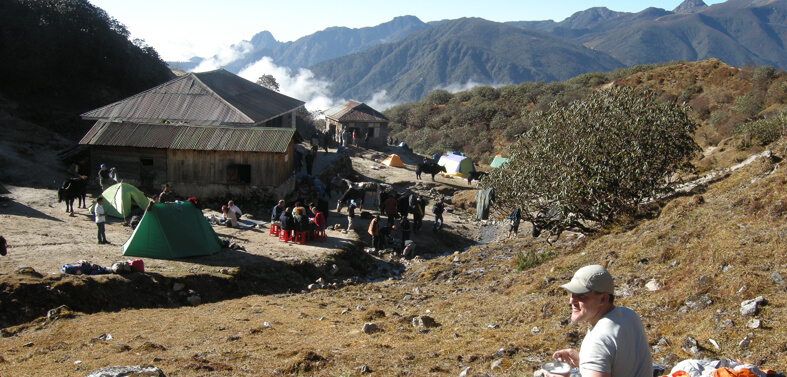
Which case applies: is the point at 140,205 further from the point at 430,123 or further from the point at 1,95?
the point at 430,123

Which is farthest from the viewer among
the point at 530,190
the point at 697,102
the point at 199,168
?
the point at 697,102

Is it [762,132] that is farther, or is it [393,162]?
[393,162]

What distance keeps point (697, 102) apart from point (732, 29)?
4871 inches

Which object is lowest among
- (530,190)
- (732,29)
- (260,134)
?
(530,190)

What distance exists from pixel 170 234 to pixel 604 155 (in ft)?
33.4

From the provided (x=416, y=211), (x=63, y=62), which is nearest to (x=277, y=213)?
(x=416, y=211)

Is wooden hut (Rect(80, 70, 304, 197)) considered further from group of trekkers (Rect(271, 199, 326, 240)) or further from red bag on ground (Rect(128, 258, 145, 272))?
red bag on ground (Rect(128, 258, 145, 272))

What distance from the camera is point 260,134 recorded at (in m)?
19.6

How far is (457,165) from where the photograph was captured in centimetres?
3194

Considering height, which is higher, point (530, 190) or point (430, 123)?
point (430, 123)

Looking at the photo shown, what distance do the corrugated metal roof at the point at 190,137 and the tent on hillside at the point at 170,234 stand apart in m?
6.21

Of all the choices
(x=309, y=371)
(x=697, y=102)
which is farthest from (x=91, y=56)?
(x=697, y=102)

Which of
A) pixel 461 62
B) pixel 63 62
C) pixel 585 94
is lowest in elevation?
pixel 63 62

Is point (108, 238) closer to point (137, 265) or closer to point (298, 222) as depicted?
point (137, 265)
